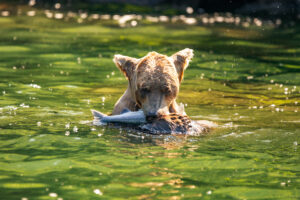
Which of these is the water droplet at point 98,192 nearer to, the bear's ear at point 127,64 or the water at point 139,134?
the water at point 139,134

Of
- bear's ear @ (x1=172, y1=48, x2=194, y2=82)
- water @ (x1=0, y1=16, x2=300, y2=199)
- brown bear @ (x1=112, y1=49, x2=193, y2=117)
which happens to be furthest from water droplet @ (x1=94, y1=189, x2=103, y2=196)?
bear's ear @ (x1=172, y1=48, x2=194, y2=82)

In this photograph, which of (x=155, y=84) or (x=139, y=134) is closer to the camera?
(x=139, y=134)

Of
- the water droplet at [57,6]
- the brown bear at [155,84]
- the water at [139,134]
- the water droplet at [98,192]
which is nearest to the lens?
the water droplet at [98,192]

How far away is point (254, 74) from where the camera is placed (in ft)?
49.3

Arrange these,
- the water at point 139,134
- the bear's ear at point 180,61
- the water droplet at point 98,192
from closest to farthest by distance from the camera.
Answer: the water droplet at point 98,192
the water at point 139,134
the bear's ear at point 180,61

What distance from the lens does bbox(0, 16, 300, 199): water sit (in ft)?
20.4

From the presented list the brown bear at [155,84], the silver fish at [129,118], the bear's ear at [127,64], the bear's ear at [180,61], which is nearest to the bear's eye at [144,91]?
the brown bear at [155,84]

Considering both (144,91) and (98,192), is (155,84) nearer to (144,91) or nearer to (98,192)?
(144,91)

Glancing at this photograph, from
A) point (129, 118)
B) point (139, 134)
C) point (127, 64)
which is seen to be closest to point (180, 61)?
point (127, 64)

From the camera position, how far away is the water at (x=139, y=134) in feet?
20.4

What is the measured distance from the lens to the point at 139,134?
809 centimetres

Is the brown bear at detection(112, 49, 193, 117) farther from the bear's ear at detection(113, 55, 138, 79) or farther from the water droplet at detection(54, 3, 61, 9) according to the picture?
the water droplet at detection(54, 3, 61, 9)

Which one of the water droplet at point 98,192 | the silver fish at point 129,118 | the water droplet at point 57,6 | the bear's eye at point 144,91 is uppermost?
the water droplet at point 57,6

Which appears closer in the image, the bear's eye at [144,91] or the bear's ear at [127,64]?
the bear's eye at [144,91]
